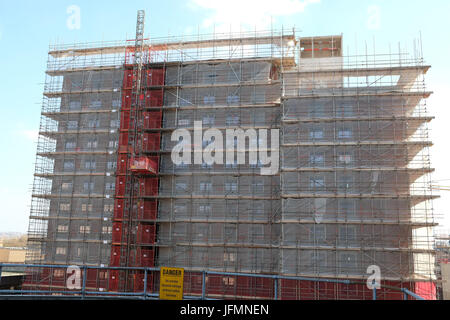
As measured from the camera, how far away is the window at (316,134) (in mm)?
27359

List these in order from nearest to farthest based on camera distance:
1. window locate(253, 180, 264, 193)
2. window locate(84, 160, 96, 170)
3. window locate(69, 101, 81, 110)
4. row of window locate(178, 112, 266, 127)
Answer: window locate(253, 180, 264, 193), row of window locate(178, 112, 266, 127), window locate(84, 160, 96, 170), window locate(69, 101, 81, 110)

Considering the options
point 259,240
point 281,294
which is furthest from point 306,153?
point 281,294

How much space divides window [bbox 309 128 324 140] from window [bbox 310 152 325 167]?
1133 millimetres

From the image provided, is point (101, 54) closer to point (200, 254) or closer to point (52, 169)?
point (52, 169)

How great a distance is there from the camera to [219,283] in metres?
27.4

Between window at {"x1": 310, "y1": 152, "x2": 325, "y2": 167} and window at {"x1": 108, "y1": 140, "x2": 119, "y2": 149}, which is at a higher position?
window at {"x1": 108, "y1": 140, "x2": 119, "y2": 149}

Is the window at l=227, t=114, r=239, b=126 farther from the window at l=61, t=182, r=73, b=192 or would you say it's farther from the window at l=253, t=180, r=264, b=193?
the window at l=61, t=182, r=73, b=192

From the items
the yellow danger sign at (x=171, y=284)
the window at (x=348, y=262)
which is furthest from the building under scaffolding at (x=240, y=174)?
the yellow danger sign at (x=171, y=284)

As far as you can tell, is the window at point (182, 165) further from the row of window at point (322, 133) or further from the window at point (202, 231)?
the row of window at point (322, 133)

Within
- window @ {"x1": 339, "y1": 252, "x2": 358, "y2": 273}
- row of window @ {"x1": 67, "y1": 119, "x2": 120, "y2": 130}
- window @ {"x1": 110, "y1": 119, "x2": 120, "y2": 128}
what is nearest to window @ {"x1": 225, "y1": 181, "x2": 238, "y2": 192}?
window @ {"x1": 339, "y1": 252, "x2": 358, "y2": 273}

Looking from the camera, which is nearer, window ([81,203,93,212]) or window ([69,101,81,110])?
window ([81,203,93,212])

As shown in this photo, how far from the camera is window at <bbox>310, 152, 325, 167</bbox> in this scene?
1058 inches

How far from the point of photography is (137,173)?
29.6 meters

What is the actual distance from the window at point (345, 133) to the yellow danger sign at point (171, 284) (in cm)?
1901
